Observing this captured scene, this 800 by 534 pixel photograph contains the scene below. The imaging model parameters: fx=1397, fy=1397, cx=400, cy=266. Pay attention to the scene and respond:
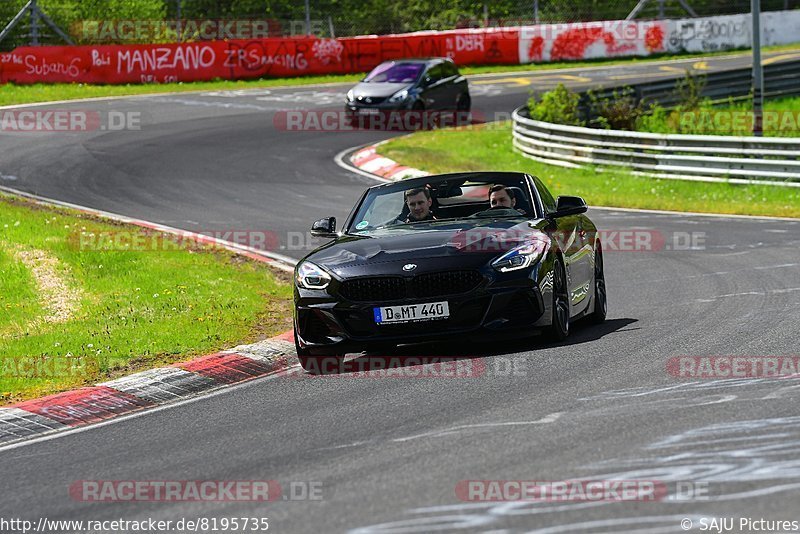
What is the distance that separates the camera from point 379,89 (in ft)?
107

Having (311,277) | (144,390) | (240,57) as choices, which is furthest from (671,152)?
(240,57)

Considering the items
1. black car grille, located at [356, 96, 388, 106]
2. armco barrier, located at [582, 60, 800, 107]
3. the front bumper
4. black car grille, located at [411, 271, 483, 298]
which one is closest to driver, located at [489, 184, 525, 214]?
the front bumper

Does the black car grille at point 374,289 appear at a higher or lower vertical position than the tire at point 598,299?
higher

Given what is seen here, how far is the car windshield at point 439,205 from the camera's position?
435 inches

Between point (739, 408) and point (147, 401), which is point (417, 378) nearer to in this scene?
point (147, 401)

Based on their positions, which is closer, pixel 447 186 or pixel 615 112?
pixel 447 186

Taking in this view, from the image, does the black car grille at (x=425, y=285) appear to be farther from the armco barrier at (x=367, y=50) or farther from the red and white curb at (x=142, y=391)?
the armco barrier at (x=367, y=50)

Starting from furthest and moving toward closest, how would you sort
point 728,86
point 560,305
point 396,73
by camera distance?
point 728,86, point 396,73, point 560,305

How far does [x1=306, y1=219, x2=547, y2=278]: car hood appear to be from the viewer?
32.0ft

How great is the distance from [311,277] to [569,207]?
2269mm

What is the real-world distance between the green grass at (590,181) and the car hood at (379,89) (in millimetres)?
1288

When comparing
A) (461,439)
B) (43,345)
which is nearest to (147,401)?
(43,345)

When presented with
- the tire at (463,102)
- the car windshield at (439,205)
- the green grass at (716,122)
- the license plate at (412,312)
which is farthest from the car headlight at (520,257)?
the tire at (463,102)

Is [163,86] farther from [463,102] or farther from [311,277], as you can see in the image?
[311,277]
